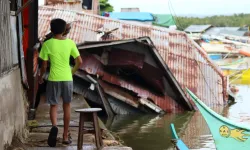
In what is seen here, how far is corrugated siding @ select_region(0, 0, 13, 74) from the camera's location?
602 centimetres

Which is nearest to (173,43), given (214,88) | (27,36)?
(214,88)

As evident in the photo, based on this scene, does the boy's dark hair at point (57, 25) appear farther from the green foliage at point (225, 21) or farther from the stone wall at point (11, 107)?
the green foliage at point (225, 21)

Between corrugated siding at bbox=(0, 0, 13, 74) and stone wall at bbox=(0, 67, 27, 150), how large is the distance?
4.8 inches

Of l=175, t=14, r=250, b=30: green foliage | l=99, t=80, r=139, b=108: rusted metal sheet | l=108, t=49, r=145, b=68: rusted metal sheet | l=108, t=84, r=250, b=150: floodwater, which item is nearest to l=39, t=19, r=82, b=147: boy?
l=108, t=84, r=250, b=150: floodwater

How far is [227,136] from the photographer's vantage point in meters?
8.48

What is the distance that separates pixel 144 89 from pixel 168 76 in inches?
43.9

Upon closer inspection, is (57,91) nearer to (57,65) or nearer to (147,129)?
(57,65)

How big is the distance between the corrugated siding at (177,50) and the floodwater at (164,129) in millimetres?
906

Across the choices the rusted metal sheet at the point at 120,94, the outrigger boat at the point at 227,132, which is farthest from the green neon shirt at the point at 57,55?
the rusted metal sheet at the point at 120,94

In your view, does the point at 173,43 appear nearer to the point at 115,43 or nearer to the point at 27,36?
the point at 115,43

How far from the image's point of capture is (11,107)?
6453mm

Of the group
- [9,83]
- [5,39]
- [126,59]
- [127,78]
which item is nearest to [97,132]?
[9,83]

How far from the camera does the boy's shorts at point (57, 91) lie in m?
6.42

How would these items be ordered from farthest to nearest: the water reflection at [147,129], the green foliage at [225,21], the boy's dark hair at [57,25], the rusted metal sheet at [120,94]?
the green foliage at [225,21] → the rusted metal sheet at [120,94] → the water reflection at [147,129] → the boy's dark hair at [57,25]
